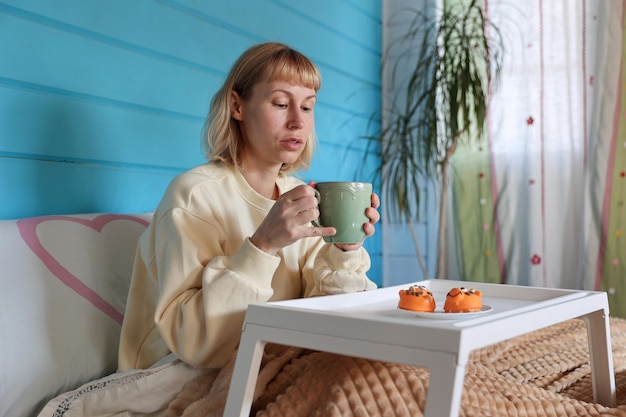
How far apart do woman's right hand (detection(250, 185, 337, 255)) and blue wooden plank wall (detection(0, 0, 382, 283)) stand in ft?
2.23

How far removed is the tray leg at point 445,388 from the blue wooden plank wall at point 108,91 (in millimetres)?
1063

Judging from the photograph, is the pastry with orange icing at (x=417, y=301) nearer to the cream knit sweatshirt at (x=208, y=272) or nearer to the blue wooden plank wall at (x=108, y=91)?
the cream knit sweatshirt at (x=208, y=272)

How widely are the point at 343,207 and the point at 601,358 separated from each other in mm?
519

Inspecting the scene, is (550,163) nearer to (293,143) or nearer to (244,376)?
(293,143)

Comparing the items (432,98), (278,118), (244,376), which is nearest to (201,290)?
(244,376)

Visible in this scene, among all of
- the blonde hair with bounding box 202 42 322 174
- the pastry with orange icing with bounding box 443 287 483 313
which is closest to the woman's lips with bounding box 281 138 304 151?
the blonde hair with bounding box 202 42 322 174

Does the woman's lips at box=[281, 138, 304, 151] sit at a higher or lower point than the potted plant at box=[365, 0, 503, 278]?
lower

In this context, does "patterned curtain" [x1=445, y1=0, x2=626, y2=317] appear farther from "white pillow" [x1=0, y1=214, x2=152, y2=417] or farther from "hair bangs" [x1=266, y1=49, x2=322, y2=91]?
"white pillow" [x1=0, y1=214, x2=152, y2=417]

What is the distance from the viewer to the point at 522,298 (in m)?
1.20

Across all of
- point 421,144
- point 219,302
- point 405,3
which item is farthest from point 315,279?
point 405,3

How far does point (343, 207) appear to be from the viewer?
3.64ft

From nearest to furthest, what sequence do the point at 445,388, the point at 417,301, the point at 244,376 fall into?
1. the point at 445,388
2. the point at 244,376
3. the point at 417,301

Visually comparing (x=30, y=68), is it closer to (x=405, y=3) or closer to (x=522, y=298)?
(x=522, y=298)

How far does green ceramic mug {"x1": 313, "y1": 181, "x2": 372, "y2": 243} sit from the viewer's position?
1.11m
